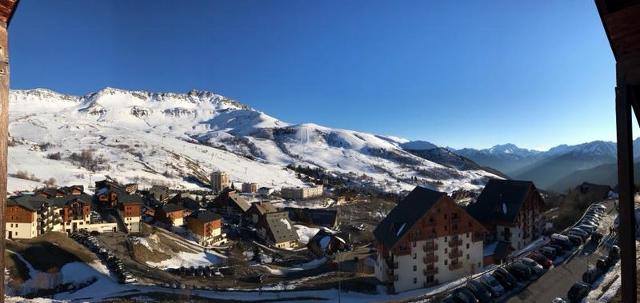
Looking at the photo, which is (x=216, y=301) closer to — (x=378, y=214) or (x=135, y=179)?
(x=378, y=214)

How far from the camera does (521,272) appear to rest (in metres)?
33.9

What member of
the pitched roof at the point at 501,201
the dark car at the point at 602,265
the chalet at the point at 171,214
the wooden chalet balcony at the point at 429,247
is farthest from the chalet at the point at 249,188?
the dark car at the point at 602,265

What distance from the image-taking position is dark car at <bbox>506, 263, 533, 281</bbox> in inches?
1326

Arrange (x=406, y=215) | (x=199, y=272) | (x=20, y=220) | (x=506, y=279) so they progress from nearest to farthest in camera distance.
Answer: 1. (x=506, y=279)
2. (x=406, y=215)
3. (x=199, y=272)
4. (x=20, y=220)

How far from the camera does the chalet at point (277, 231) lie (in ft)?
272

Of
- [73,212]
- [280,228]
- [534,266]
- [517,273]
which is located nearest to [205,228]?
[280,228]

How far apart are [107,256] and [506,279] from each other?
5128 centimetres

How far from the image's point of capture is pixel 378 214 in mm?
119688

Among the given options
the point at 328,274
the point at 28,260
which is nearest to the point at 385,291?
the point at 328,274

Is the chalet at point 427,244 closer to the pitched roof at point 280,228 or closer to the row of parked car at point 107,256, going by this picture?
the row of parked car at point 107,256

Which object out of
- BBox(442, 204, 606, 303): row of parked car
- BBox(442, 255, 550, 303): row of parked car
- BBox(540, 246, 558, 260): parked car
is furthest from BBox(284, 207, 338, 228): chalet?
BBox(442, 255, 550, 303): row of parked car

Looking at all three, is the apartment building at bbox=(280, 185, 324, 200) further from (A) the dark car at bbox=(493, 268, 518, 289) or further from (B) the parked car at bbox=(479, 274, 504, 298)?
(B) the parked car at bbox=(479, 274, 504, 298)

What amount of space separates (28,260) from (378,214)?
88.2m

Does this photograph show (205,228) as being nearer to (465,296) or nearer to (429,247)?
(429,247)
